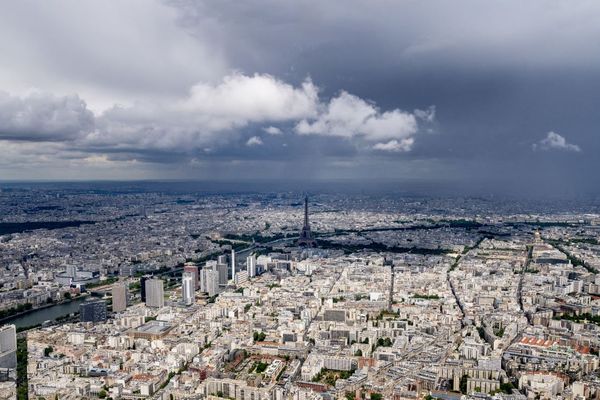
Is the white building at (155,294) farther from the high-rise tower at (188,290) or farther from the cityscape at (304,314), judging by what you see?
the high-rise tower at (188,290)

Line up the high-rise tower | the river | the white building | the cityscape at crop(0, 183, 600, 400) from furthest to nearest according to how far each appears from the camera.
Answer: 1. the high-rise tower
2. the white building
3. the river
4. the cityscape at crop(0, 183, 600, 400)

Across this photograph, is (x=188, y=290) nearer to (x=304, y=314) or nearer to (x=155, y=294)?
(x=155, y=294)

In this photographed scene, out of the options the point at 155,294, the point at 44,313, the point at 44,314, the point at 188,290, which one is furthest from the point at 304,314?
the point at 44,313

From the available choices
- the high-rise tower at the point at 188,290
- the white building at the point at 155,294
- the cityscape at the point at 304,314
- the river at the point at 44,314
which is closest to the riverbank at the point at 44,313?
the river at the point at 44,314

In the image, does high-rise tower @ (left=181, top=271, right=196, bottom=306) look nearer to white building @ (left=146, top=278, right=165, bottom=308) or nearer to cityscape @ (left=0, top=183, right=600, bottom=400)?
cityscape @ (left=0, top=183, right=600, bottom=400)

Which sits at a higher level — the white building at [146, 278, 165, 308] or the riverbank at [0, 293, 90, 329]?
the white building at [146, 278, 165, 308]

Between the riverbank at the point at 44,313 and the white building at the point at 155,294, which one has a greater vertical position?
the white building at the point at 155,294

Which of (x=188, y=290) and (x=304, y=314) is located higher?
(x=188, y=290)

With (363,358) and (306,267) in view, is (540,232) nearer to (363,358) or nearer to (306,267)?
(306,267)

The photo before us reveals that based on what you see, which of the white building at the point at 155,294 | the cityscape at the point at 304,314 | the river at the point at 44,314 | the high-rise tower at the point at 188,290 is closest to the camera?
the cityscape at the point at 304,314

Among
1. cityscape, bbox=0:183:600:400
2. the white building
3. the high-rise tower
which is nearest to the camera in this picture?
cityscape, bbox=0:183:600:400

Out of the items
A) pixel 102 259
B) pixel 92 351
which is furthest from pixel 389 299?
pixel 102 259

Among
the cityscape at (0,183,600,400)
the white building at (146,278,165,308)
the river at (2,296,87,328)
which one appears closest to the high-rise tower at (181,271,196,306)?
the cityscape at (0,183,600,400)
